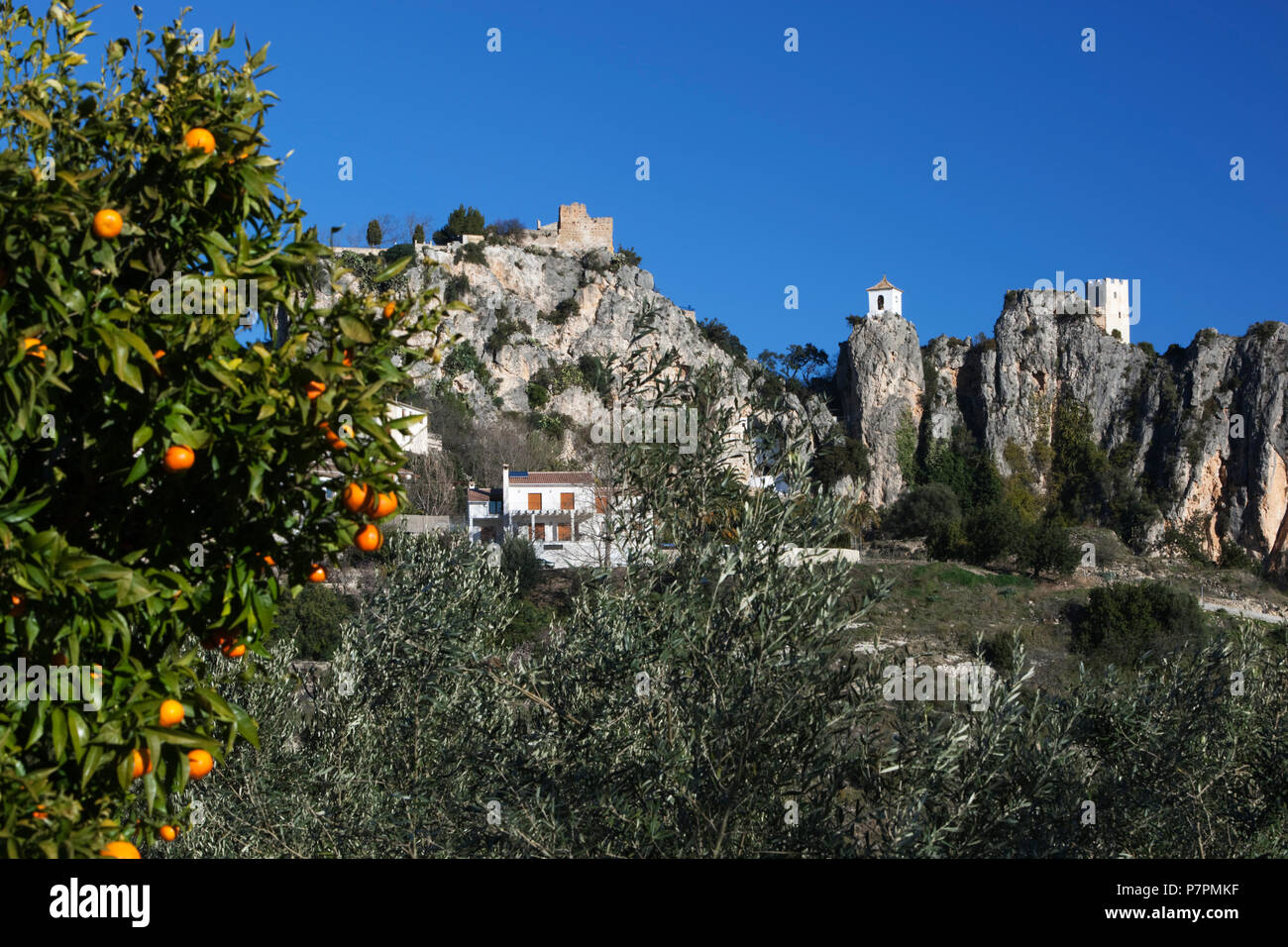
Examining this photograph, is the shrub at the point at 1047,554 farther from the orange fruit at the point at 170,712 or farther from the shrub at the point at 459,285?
the orange fruit at the point at 170,712

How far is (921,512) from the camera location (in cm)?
4972

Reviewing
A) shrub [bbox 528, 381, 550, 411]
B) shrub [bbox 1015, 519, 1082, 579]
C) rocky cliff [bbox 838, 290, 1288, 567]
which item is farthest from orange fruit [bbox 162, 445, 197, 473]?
shrub [bbox 528, 381, 550, 411]

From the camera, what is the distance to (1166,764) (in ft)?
19.6

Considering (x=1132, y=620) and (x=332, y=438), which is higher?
(x=332, y=438)

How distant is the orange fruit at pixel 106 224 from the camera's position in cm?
235

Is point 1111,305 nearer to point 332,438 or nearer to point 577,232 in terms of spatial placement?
point 577,232

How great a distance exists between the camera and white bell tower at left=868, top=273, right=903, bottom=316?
62.6 m

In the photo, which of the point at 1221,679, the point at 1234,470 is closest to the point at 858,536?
the point at 1234,470

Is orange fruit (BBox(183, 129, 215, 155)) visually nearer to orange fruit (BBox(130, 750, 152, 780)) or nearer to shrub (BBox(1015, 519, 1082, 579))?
orange fruit (BBox(130, 750, 152, 780))

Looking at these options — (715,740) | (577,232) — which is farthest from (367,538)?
(577,232)

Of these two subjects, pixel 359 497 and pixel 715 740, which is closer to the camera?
pixel 359 497

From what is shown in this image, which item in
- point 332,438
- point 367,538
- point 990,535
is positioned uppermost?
point 332,438

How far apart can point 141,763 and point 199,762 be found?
0.14 metres

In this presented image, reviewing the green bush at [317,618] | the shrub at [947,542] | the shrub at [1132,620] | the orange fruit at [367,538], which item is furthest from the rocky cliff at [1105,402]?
the orange fruit at [367,538]
